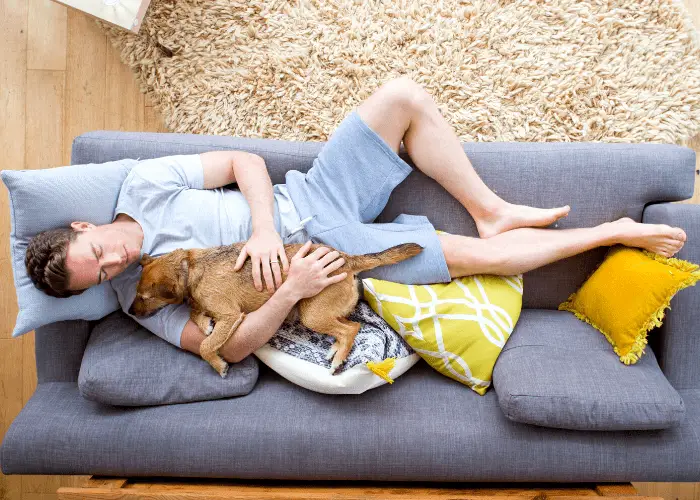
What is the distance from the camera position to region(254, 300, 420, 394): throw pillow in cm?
181

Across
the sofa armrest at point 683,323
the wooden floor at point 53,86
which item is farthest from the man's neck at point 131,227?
the sofa armrest at point 683,323

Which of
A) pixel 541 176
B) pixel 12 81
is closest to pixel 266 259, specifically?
pixel 541 176

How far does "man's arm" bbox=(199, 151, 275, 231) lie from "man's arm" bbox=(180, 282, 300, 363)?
0.27 metres

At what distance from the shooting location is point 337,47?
2.51 metres

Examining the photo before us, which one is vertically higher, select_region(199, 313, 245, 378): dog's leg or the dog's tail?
the dog's tail

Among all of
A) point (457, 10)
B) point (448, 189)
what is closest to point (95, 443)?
point (448, 189)

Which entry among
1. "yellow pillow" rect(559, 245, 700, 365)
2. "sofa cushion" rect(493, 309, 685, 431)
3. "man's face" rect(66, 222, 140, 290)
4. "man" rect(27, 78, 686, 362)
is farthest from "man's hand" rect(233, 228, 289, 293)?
"yellow pillow" rect(559, 245, 700, 365)

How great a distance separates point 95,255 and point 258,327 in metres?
0.58

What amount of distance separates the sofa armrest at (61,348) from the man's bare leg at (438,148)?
139 centimetres

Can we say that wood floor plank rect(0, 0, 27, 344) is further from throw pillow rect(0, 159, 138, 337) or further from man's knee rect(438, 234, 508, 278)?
man's knee rect(438, 234, 508, 278)

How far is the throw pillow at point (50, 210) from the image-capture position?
69.5 inches

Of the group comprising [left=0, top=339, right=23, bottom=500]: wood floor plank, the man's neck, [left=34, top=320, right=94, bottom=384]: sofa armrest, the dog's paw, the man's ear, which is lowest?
[left=0, top=339, right=23, bottom=500]: wood floor plank

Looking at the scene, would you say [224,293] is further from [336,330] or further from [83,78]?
[83,78]

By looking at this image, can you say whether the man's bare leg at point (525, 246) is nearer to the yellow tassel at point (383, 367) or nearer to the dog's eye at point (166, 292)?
the yellow tassel at point (383, 367)
